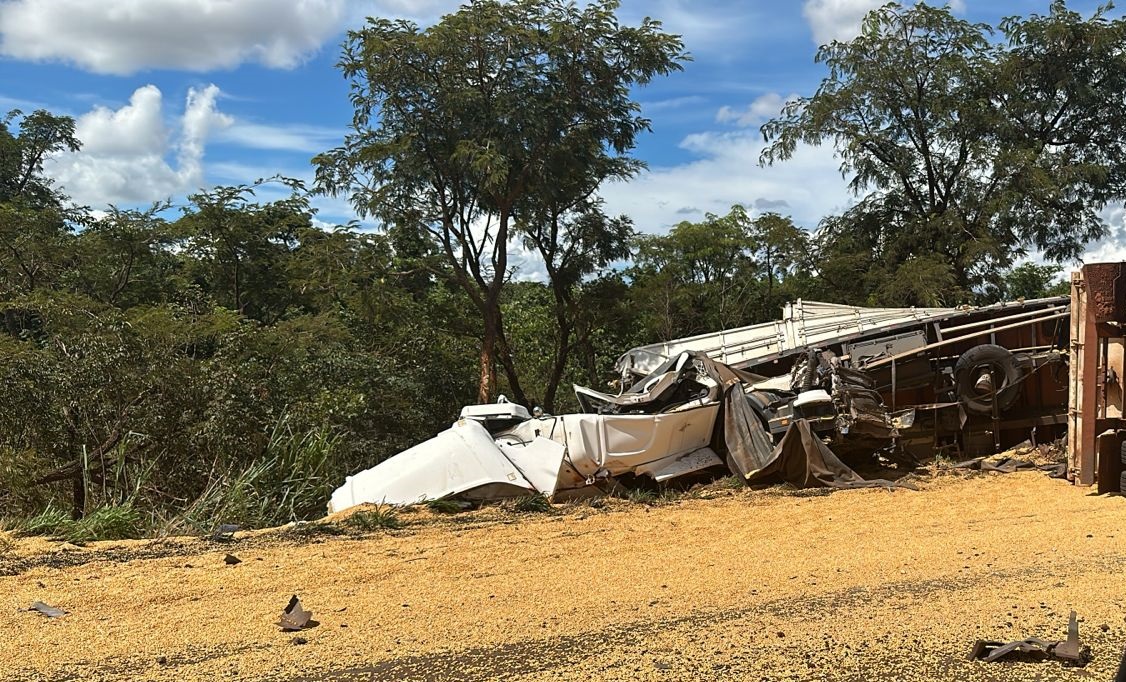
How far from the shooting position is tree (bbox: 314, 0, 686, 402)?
19.0 m

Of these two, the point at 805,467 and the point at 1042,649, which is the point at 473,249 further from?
the point at 1042,649

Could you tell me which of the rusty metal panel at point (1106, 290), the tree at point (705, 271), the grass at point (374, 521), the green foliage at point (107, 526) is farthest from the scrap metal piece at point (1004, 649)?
the tree at point (705, 271)

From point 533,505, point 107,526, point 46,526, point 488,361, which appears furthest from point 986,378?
point 46,526

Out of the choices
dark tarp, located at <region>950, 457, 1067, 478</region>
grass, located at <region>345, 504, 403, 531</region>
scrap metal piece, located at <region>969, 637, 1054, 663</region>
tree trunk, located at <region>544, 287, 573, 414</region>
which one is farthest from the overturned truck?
tree trunk, located at <region>544, 287, 573, 414</region>

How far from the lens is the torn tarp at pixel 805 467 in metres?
10.9

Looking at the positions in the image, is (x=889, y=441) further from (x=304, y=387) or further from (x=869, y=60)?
(x=869, y=60)

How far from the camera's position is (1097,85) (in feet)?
76.7

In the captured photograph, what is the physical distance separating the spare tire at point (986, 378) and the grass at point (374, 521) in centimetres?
778

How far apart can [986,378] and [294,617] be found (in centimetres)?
997

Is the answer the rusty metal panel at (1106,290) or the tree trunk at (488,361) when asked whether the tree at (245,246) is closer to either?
the tree trunk at (488,361)

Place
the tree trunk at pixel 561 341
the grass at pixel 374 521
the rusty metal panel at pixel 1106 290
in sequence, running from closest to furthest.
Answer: the rusty metal panel at pixel 1106 290
the grass at pixel 374 521
the tree trunk at pixel 561 341

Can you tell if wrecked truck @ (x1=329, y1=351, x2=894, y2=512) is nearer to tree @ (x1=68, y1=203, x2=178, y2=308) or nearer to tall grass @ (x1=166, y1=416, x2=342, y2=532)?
tall grass @ (x1=166, y1=416, x2=342, y2=532)

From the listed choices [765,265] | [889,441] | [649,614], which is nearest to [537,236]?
[765,265]

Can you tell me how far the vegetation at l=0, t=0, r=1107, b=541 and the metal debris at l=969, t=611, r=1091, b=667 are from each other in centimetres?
A: 893
